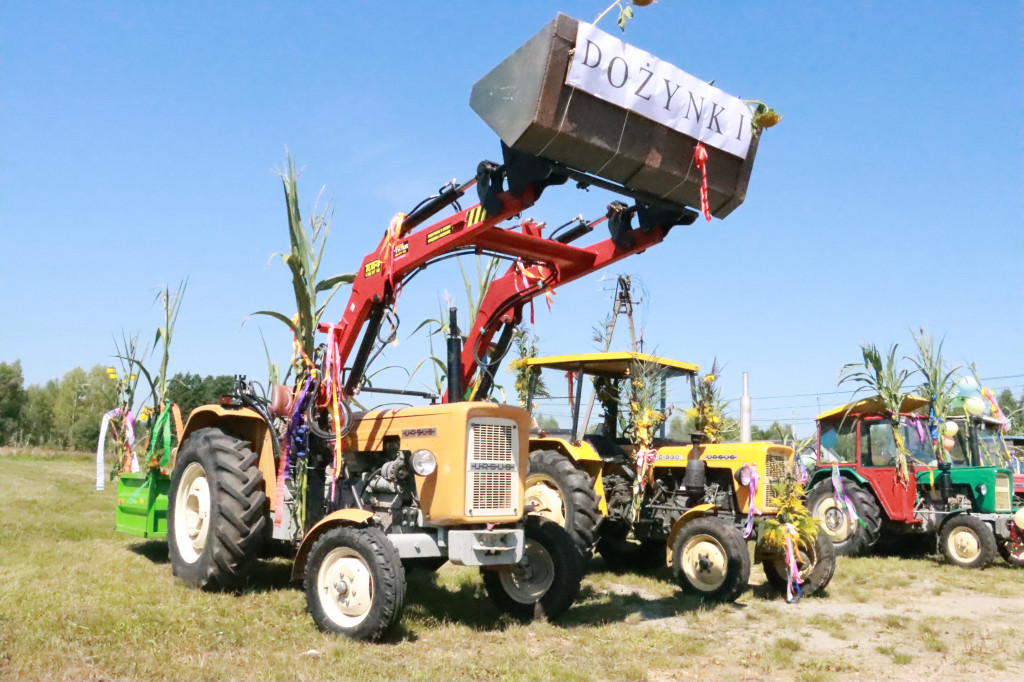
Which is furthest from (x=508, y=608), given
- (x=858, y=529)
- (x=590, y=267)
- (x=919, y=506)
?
(x=919, y=506)

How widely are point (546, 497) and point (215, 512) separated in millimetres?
2953

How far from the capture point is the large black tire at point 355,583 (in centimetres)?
485

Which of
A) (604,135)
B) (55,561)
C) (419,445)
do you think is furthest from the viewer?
(55,561)

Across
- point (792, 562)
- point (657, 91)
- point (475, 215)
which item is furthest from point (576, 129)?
point (792, 562)

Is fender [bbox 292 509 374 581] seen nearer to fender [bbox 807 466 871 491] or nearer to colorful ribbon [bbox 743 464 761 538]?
colorful ribbon [bbox 743 464 761 538]

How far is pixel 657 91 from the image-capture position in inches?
191

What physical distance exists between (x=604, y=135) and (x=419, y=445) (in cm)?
233

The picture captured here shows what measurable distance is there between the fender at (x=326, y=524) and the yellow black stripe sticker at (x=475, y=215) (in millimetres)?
1934

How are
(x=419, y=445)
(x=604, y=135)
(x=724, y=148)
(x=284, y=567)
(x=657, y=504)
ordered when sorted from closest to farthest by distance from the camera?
(x=604, y=135) → (x=724, y=148) → (x=419, y=445) → (x=284, y=567) → (x=657, y=504)

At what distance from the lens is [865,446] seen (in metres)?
11.4

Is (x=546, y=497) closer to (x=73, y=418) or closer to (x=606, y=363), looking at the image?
(x=606, y=363)

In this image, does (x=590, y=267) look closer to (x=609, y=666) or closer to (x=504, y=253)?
(x=504, y=253)

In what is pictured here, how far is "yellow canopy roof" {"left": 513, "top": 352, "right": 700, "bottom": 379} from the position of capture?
814cm

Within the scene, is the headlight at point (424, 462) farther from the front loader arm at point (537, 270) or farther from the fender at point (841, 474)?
the fender at point (841, 474)
